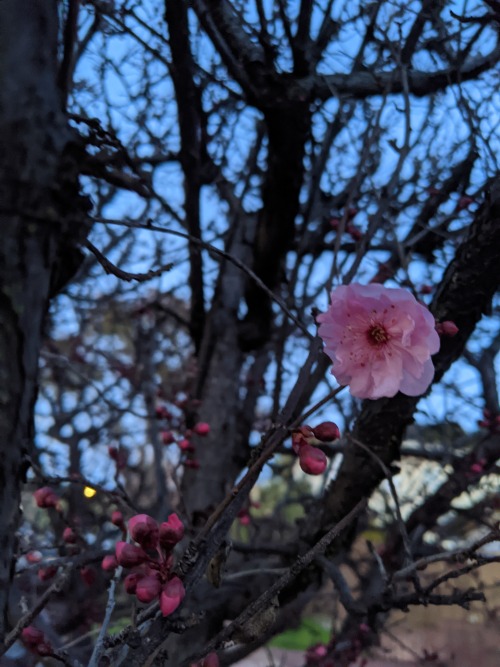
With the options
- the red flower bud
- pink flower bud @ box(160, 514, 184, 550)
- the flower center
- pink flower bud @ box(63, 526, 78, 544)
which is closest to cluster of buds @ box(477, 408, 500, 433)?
the red flower bud

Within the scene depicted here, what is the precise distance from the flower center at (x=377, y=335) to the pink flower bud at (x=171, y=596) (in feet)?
2.27

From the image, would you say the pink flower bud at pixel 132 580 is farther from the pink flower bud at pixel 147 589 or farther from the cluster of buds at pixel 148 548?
the pink flower bud at pixel 147 589

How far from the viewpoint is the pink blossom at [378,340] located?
1.22 meters

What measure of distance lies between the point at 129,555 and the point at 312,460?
39cm

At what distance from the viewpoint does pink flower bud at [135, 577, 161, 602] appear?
0.96 m

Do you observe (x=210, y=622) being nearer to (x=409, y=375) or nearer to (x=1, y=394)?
(x=409, y=375)

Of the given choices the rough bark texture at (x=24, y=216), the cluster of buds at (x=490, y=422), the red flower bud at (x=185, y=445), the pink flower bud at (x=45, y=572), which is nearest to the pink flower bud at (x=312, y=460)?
the rough bark texture at (x=24, y=216)

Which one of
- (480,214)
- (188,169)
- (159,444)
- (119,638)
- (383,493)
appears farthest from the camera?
(383,493)

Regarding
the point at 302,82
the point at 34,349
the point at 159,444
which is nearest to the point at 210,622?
the point at 159,444

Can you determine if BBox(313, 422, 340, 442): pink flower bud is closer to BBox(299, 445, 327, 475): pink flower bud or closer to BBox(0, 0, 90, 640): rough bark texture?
BBox(299, 445, 327, 475): pink flower bud

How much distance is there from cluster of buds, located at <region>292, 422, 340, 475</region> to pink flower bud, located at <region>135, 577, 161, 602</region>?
1.09 ft

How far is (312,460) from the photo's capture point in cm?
106

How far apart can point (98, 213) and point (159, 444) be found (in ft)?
5.54

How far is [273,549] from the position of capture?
237 centimetres
